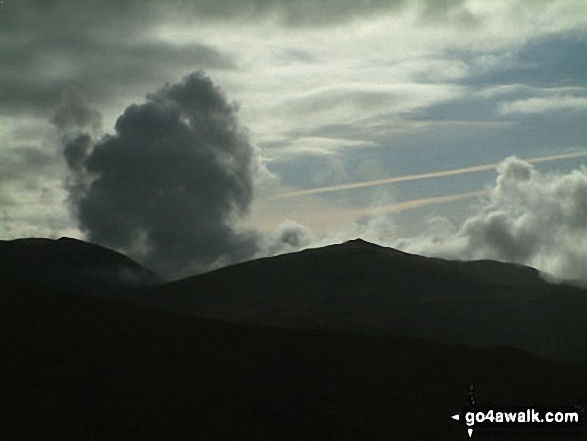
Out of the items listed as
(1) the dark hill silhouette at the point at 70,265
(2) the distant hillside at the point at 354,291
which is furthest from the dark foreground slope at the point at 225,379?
(1) the dark hill silhouette at the point at 70,265

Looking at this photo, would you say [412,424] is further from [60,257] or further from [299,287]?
[60,257]

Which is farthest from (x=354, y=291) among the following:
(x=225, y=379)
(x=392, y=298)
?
(x=225, y=379)

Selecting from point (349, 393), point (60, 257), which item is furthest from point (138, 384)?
point (60, 257)

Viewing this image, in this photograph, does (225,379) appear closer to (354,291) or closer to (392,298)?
(392,298)

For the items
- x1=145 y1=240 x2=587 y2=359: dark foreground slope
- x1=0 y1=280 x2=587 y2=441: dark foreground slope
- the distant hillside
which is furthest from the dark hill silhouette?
x1=0 y1=280 x2=587 y2=441: dark foreground slope

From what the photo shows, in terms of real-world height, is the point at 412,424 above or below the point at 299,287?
below

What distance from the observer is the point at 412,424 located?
1789 inches

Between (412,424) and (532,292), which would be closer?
(412,424)

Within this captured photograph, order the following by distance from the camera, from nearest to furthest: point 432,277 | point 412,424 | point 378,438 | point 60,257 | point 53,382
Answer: point 378,438, point 412,424, point 53,382, point 432,277, point 60,257

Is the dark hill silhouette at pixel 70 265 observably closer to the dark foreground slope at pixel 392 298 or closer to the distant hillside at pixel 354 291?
the distant hillside at pixel 354 291

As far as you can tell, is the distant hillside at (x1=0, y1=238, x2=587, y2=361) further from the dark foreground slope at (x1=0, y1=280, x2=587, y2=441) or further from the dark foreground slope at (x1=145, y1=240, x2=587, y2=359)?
the dark foreground slope at (x1=0, y1=280, x2=587, y2=441)

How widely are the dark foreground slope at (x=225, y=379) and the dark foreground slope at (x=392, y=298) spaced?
37.0 m

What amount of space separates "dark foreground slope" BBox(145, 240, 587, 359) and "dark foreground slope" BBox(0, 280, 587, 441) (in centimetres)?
3698

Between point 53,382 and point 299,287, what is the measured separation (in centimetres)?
9469
